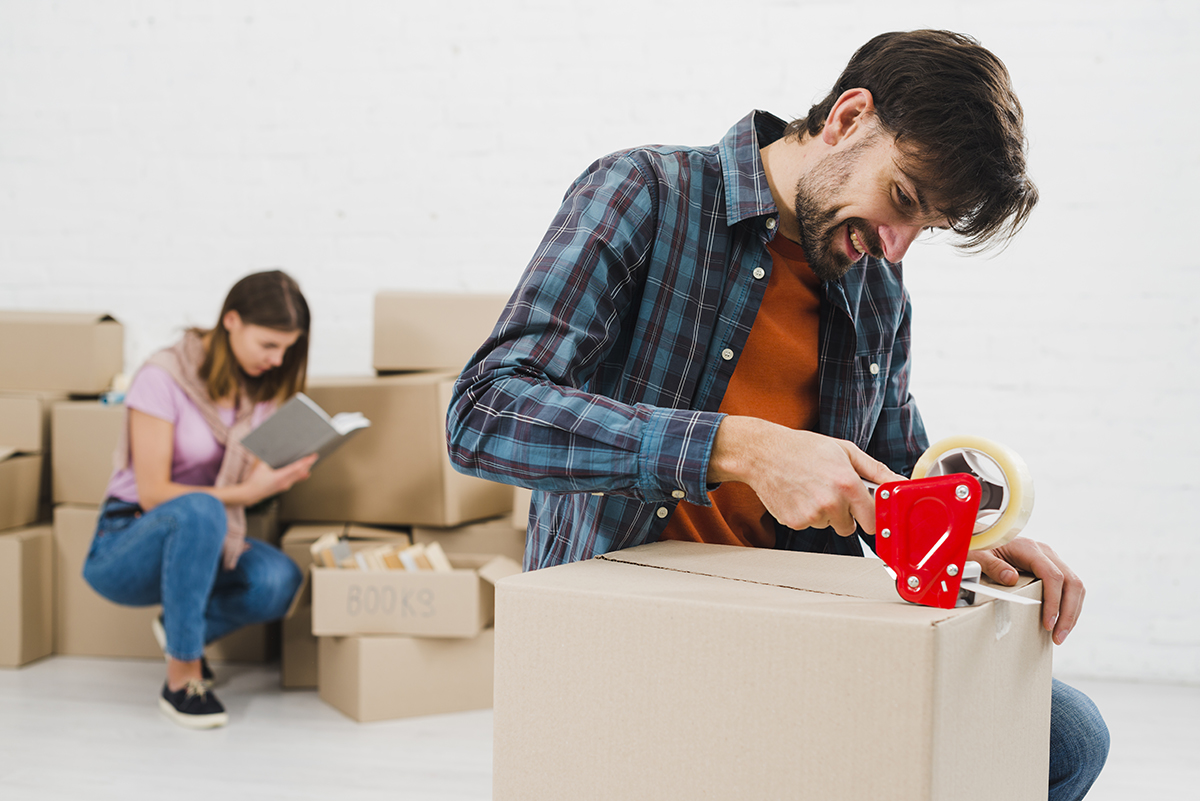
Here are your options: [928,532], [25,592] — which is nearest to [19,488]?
[25,592]

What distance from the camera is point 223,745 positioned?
2000 mm

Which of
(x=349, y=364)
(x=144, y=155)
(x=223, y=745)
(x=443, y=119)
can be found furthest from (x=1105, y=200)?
(x=144, y=155)

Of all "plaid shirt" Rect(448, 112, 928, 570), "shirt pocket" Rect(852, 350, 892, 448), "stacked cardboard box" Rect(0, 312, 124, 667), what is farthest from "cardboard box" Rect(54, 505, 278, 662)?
"shirt pocket" Rect(852, 350, 892, 448)

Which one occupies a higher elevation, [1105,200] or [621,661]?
[1105,200]

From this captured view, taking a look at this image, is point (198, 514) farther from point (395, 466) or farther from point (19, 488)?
point (19, 488)

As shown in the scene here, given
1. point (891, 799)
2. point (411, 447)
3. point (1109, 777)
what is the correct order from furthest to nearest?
point (411, 447)
point (1109, 777)
point (891, 799)

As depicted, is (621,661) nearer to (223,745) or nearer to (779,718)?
(779,718)

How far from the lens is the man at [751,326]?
2.28ft

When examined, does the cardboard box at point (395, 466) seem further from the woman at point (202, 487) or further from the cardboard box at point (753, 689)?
the cardboard box at point (753, 689)

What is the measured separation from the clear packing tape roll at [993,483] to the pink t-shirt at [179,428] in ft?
6.61

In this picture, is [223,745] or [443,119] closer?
[223,745]

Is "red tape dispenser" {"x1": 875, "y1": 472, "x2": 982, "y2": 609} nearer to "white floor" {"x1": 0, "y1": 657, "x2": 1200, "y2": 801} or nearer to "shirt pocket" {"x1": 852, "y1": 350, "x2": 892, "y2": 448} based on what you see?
"shirt pocket" {"x1": 852, "y1": 350, "x2": 892, "y2": 448}

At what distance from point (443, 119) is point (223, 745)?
170cm

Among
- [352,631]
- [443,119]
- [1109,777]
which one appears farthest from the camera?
[443,119]
